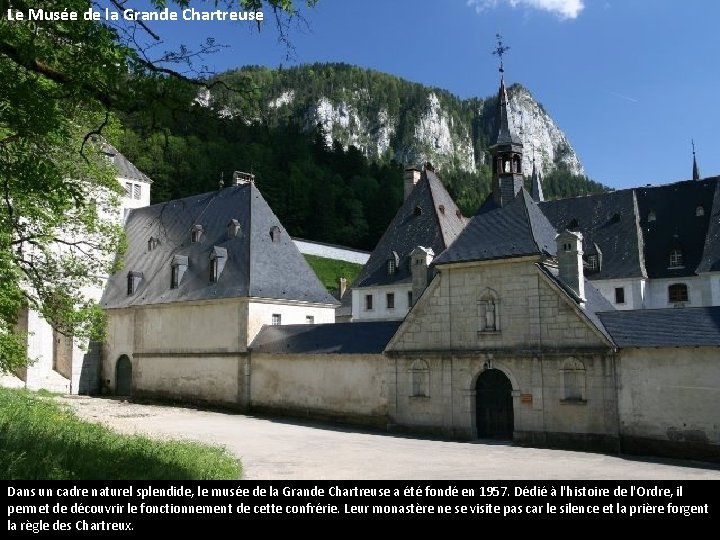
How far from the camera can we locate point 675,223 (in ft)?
150

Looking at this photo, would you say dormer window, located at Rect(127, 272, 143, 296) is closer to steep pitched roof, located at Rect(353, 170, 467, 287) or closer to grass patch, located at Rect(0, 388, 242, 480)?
steep pitched roof, located at Rect(353, 170, 467, 287)

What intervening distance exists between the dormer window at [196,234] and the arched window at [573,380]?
23455 mm

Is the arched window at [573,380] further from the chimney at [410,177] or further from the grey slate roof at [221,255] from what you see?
the chimney at [410,177]

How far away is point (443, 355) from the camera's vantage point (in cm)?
2347

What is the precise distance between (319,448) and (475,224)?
10.0 m

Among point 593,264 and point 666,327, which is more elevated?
point 593,264

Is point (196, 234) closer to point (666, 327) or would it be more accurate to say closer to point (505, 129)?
point (505, 129)

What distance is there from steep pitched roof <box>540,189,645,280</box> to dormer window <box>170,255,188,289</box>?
26.4 m

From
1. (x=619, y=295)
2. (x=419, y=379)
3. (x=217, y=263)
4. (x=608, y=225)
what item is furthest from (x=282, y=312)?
(x=608, y=225)

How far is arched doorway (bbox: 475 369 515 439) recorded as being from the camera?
22531mm

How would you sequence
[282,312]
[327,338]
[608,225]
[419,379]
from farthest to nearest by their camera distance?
[608,225] → [282,312] → [327,338] → [419,379]

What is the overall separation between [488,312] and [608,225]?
28.8 m

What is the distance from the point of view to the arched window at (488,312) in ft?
74.2
